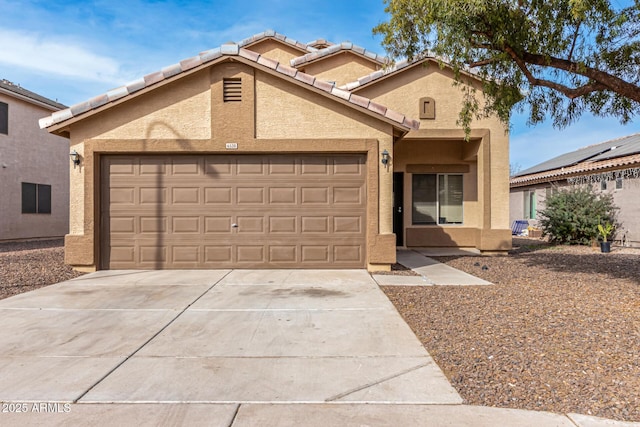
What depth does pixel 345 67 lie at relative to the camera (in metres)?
14.9

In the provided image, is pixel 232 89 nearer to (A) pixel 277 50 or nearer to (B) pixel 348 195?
(B) pixel 348 195

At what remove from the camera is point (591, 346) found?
4.45 metres

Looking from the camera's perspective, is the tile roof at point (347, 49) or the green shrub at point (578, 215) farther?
the green shrub at point (578, 215)

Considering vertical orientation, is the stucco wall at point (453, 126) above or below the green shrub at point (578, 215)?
above

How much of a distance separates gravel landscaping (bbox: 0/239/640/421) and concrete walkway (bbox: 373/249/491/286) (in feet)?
1.13

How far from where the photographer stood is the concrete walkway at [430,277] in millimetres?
7980

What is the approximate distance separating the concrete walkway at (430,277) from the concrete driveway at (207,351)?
116 cm

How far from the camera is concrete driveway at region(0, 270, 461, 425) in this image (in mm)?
3422

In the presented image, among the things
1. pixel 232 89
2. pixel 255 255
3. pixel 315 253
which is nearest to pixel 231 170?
pixel 232 89

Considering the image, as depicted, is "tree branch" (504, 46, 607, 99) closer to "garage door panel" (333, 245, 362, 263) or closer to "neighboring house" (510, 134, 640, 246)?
"garage door panel" (333, 245, 362, 263)

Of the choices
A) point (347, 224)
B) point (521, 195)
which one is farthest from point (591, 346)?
point (521, 195)

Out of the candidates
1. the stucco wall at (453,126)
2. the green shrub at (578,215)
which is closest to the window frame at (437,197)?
the stucco wall at (453,126)

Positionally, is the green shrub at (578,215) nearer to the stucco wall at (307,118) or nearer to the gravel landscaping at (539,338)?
the gravel landscaping at (539,338)

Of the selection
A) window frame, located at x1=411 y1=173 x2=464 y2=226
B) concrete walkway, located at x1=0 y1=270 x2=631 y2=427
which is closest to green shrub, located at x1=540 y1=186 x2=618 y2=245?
window frame, located at x1=411 y1=173 x2=464 y2=226
